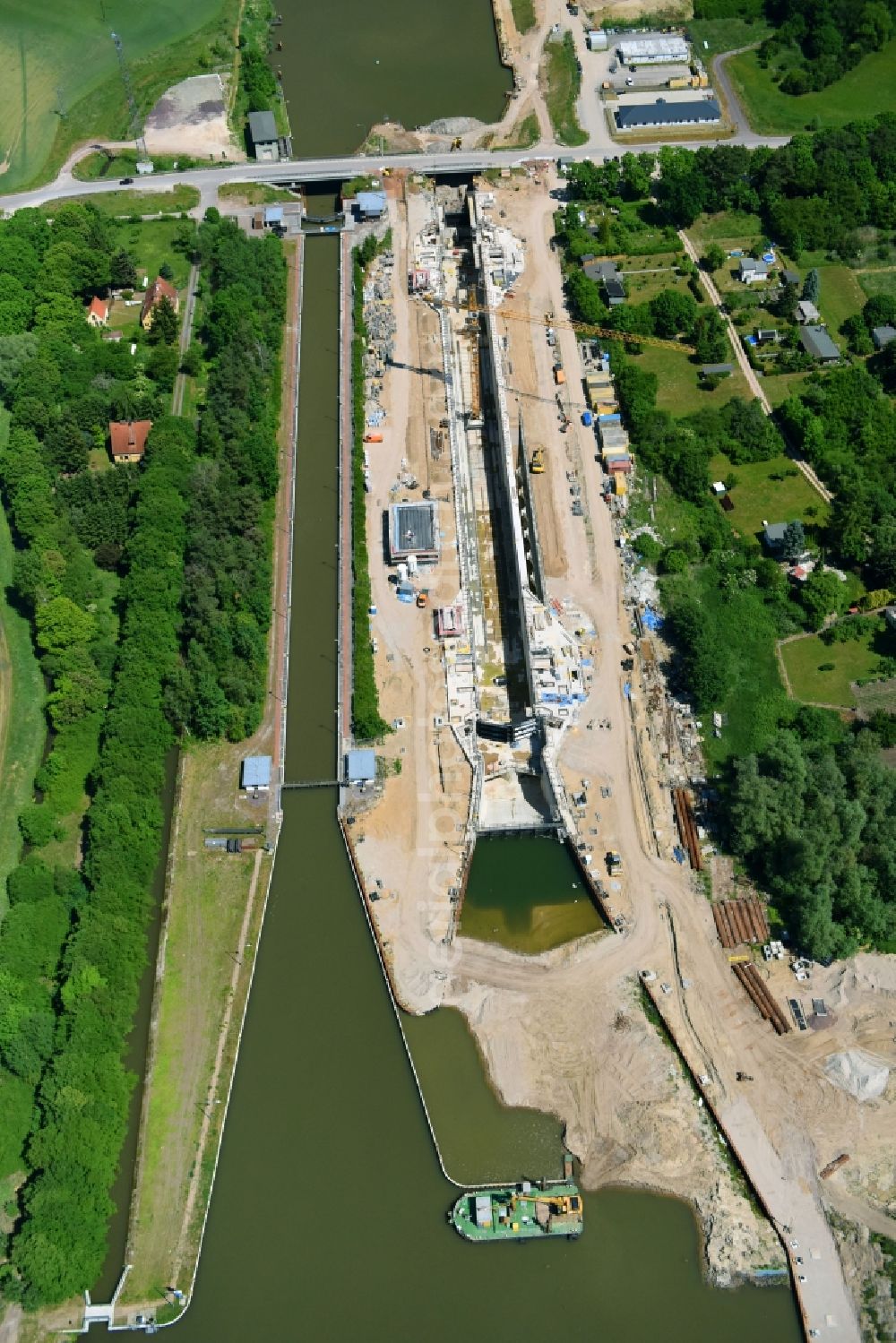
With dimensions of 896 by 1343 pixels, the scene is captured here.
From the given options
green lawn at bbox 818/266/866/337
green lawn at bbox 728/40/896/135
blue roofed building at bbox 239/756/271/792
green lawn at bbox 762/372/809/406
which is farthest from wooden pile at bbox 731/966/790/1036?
green lawn at bbox 728/40/896/135

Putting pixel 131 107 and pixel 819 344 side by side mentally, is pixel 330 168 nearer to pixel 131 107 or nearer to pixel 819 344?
pixel 131 107

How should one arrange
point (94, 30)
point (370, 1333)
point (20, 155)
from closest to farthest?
point (370, 1333) < point (20, 155) < point (94, 30)

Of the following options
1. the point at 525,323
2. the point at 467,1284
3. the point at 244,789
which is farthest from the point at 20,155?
the point at 467,1284

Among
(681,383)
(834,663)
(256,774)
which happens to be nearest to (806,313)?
(681,383)

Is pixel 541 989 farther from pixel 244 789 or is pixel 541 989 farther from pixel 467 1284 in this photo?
pixel 244 789

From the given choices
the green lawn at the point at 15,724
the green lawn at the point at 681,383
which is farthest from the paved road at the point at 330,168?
the green lawn at the point at 15,724
